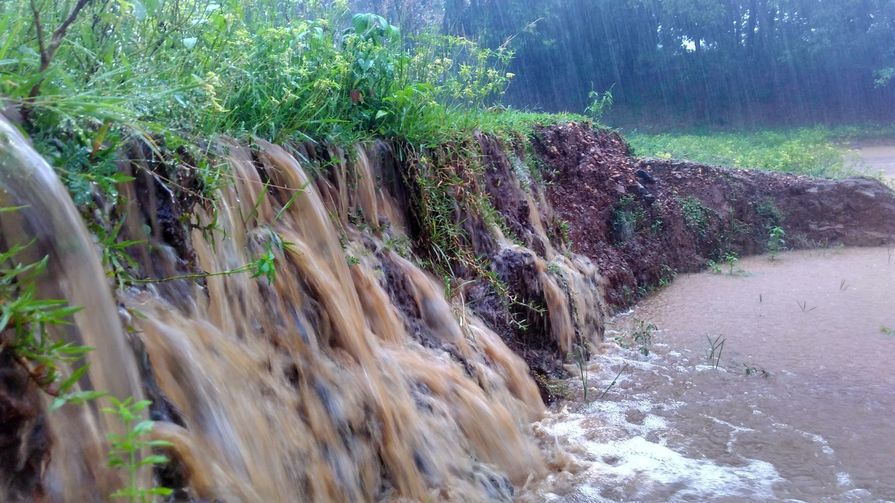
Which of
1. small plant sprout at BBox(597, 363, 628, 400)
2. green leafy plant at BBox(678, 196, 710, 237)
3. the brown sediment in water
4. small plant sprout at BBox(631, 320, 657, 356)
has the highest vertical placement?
the brown sediment in water

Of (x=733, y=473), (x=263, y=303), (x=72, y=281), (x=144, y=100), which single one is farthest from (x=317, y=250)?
(x=733, y=473)

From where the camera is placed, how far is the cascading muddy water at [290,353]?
6.98ft

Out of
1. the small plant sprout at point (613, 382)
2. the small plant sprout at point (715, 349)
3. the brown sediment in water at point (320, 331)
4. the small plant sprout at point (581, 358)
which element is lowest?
the small plant sprout at point (715, 349)

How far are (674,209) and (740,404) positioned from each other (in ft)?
15.2

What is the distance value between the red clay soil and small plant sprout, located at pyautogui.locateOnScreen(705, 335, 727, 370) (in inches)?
58.2

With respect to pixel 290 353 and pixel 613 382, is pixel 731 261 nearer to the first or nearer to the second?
pixel 613 382

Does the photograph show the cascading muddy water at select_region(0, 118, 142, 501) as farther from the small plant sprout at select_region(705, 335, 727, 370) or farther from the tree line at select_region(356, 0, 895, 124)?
the tree line at select_region(356, 0, 895, 124)

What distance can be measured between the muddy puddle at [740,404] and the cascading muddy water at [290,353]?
415 mm

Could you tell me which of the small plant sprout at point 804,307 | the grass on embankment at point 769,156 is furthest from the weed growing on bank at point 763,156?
the small plant sprout at point 804,307

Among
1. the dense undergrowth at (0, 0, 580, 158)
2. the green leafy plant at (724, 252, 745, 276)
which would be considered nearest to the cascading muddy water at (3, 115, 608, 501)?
the dense undergrowth at (0, 0, 580, 158)

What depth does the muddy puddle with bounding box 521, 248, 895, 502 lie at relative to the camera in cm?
375

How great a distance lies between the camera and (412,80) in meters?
5.56

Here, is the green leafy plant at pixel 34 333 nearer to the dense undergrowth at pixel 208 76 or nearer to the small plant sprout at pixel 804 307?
the dense undergrowth at pixel 208 76

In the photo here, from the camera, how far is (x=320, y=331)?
3.44 metres
